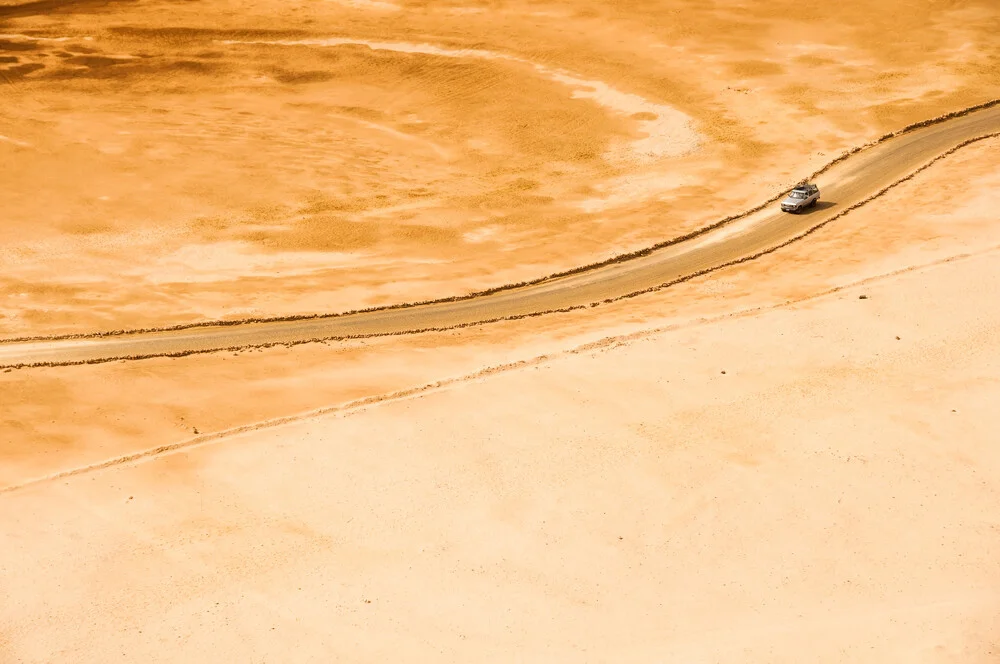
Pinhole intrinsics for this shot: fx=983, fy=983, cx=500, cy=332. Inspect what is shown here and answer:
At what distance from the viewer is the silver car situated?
44.4m

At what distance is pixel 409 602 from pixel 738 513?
9020 mm

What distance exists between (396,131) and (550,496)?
34.2m

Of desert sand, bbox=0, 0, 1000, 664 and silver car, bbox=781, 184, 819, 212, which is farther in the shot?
silver car, bbox=781, 184, 819, 212

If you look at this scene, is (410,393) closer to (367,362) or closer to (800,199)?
(367,362)

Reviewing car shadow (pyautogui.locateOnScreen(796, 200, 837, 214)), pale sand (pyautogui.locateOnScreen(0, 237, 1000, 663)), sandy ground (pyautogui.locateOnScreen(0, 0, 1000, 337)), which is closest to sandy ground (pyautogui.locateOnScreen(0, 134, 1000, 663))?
pale sand (pyautogui.locateOnScreen(0, 237, 1000, 663))

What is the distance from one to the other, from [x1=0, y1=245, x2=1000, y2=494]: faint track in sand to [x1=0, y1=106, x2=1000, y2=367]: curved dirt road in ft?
15.5

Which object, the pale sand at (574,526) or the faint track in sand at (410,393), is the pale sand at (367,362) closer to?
the faint track in sand at (410,393)

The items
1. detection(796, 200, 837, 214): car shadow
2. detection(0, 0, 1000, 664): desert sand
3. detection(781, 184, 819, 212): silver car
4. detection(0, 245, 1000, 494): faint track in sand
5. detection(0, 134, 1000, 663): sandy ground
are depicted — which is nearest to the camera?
detection(0, 134, 1000, 663): sandy ground

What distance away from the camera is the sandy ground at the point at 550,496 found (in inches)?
883

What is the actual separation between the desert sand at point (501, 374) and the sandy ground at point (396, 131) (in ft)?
0.89

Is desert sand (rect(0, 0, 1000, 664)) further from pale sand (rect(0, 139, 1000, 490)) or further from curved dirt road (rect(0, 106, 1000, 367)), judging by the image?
curved dirt road (rect(0, 106, 1000, 367))

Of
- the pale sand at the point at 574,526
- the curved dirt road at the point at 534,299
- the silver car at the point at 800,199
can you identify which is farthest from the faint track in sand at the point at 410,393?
the silver car at the point at 800,199

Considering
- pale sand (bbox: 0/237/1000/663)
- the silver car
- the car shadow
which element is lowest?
pale sand (bbox: 0/237/1000/663)

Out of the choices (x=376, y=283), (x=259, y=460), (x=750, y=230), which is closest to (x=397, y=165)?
(x=376, y=283)
